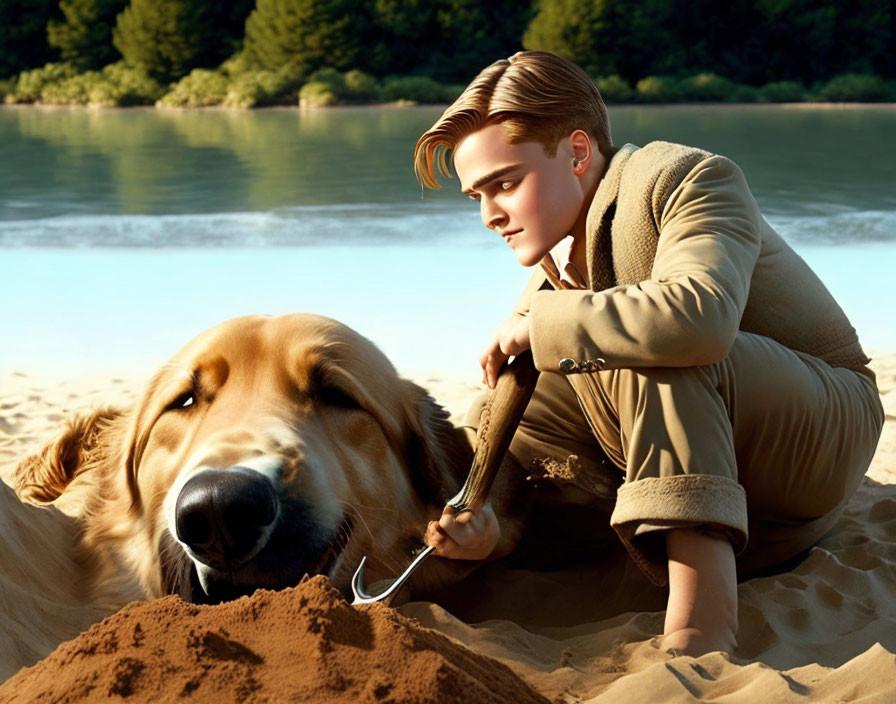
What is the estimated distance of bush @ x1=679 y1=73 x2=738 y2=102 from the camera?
139 ft

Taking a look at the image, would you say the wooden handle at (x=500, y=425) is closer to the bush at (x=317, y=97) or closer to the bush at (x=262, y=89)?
the bush at (x=262, y=89)

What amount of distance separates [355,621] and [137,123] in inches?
1241

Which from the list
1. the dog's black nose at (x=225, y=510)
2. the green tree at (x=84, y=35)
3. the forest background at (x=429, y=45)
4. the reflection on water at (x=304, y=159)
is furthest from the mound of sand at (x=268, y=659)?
the green tree at (x=84, y=35)

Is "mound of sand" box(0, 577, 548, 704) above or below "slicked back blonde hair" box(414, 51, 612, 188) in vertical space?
below

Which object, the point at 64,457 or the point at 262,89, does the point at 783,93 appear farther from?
the point at 64,457

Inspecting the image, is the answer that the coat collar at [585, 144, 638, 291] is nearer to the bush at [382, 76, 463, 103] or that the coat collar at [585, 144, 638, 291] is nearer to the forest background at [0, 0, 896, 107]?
the bush at [382, 76, 463, 103]

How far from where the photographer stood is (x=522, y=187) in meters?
2.91

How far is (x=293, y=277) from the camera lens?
31.5 feet

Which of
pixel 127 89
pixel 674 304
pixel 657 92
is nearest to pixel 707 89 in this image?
pixel 657 92

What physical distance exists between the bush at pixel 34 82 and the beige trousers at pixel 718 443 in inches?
1740

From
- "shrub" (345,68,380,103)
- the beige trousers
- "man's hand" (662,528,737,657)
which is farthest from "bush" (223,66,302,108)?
"man's hand" (662,528,737,657)

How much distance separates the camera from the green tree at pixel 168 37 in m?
47.9

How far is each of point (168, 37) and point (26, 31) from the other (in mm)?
7771

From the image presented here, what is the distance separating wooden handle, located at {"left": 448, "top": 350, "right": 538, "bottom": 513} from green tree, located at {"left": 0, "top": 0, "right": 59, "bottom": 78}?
5227 cm
